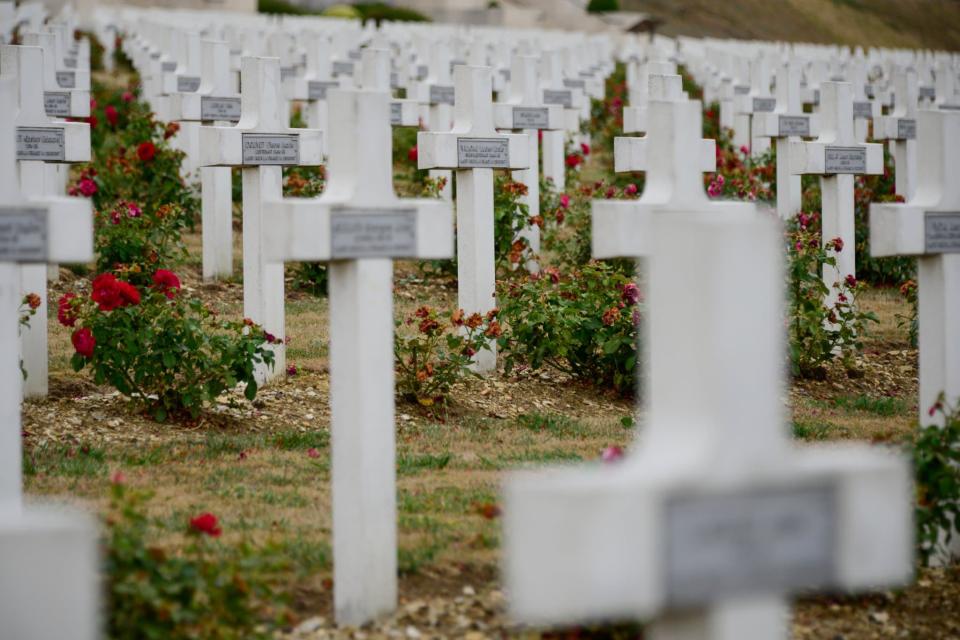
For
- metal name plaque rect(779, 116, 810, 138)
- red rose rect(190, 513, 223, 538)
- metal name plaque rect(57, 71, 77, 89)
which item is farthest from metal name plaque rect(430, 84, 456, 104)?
red rose rect(190, 513, 223, 538)

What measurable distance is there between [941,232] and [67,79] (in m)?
10.1

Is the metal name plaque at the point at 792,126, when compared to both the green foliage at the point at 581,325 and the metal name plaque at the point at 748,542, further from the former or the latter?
the metal name plaque at the point at 748,542

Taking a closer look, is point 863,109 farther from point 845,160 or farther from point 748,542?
point 748,542

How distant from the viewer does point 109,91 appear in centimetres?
1947

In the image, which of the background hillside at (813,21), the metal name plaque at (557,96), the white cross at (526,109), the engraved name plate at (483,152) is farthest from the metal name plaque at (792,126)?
the background hillside at (813,21)

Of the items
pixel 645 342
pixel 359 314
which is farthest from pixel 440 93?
pixel 359 314

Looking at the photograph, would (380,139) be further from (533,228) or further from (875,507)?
(533,228)

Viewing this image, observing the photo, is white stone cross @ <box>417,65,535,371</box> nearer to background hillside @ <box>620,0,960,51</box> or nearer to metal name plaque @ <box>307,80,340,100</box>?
metal name plaque @ <box>307,80,340,100</box>

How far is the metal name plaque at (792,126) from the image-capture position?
484 inches

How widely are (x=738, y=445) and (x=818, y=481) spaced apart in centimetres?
22

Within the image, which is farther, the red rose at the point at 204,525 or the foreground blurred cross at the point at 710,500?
the red rose at the point at 204,525

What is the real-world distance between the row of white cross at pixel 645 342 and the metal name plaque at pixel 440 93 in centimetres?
442

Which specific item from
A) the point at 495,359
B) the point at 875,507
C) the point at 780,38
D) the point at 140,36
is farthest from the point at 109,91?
the point at 780,38

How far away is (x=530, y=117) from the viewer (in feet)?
37.5
